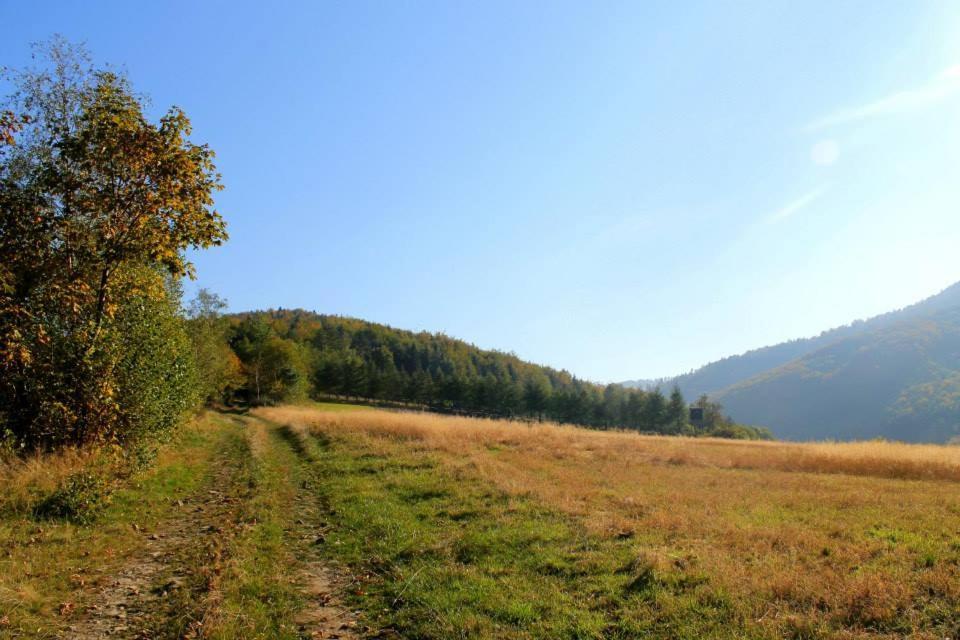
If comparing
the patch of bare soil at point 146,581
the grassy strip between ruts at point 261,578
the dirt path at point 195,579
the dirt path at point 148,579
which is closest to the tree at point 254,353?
the grassy strip between ruts at point 261,578

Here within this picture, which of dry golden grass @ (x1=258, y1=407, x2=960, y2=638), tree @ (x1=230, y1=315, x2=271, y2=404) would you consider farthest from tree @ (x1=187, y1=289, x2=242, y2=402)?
dry golden grass @ (x1=258, y1=407, x2=960, y2=638)

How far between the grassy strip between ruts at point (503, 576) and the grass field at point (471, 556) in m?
0.04

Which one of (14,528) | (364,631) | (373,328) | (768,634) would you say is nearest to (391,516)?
(364,631)

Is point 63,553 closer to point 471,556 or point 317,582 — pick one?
point 317,582

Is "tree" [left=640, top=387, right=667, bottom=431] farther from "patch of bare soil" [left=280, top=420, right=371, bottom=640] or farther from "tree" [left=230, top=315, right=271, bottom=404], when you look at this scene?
"patch of bare soil" [left=280, top=420, right=371, bottom=640]

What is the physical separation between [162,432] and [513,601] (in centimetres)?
1577

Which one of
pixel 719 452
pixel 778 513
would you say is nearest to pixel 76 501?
pixel 778 513

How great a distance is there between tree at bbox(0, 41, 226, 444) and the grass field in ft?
6.56

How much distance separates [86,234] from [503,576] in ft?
41.2

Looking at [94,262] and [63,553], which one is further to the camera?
[94,262]

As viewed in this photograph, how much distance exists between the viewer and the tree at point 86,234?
11.4 metres

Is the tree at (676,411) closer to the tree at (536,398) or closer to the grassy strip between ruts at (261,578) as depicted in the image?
the tree at (536,398)

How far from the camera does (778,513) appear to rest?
42.9 feet

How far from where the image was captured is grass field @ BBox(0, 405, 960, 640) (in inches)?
259
